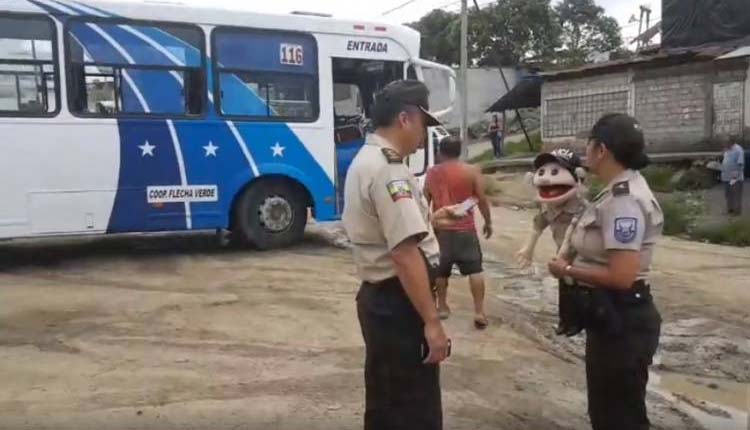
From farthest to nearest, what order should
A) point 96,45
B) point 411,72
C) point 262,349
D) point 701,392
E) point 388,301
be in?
point 411,72, point 96,45, point 262,349, point 701,392, point 388,301

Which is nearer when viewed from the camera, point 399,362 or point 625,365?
point 399,362

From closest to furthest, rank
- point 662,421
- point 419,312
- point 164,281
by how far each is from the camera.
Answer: point 419,312 < point 662,421 < point 164,281

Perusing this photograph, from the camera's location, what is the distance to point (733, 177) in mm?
14688

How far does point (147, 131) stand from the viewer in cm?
888

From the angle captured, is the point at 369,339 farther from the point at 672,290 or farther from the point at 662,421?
the point at 672,290

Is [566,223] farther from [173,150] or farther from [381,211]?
[173,150]

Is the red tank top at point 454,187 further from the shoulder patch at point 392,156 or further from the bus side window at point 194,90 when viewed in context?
the bus side window at point 194,90

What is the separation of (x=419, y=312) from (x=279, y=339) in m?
3.38

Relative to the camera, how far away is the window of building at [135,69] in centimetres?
855

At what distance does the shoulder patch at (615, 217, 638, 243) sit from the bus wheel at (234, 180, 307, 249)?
277 inches

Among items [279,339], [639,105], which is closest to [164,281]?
[279,339]

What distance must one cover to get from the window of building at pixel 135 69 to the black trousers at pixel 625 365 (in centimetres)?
700

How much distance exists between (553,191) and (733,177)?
12.6 metres

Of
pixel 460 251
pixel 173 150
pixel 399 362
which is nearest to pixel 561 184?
pixel 399 362
